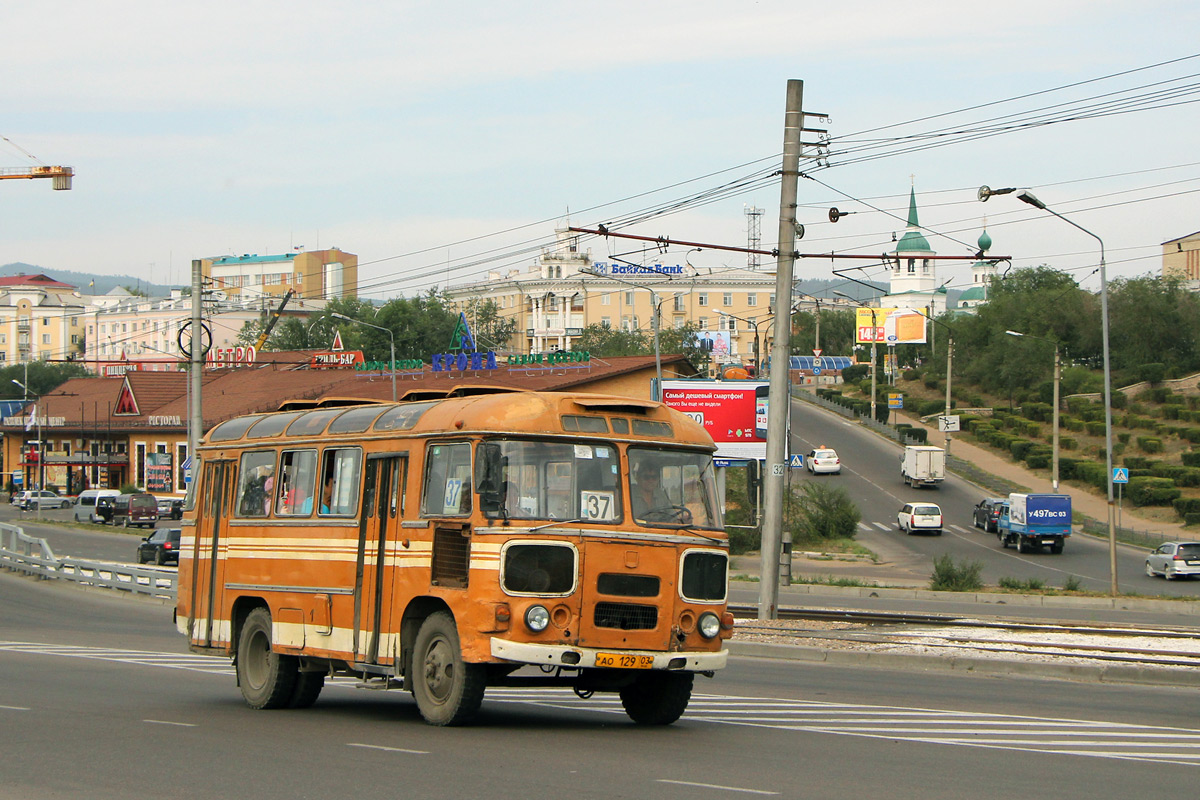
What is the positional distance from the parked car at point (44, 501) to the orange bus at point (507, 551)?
69609 mm

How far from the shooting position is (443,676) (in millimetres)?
11484

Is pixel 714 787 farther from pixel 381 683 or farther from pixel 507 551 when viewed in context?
pixel 381 683

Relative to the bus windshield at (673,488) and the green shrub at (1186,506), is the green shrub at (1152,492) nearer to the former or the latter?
the green shrub at (1186,506)

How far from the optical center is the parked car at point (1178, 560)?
4291 centimetres

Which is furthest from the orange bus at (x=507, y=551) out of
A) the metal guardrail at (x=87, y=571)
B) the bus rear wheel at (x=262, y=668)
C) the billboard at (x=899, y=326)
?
the billboard at (x=899, y=326)

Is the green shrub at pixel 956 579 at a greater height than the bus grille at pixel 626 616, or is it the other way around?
the bus grille at pixel 626 616

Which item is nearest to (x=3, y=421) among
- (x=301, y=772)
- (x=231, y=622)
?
(x=231, y=622)

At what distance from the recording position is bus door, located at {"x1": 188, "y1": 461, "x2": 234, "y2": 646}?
49.2 ft

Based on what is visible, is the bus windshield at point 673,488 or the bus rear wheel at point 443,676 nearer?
the bus rear wheel at point 443,676

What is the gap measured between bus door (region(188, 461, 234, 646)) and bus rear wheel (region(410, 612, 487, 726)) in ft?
13.9

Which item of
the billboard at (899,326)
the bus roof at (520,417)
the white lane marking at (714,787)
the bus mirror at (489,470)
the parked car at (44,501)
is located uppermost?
the billboard at (899,326)

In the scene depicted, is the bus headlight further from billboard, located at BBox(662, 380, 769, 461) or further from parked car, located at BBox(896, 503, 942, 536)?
parked car, located at BBox(896, 503, 942, 536)

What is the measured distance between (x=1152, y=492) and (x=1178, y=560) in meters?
22.1

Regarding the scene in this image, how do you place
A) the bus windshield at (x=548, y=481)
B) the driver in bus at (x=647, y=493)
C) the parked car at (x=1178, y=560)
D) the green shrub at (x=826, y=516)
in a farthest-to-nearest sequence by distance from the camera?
the green shrub at (x=826, y=516) < the parked car at (x=1178, y=560) < the driver in bus at (x=647, y=493) < the bus windshield at (x=548, y=481)
